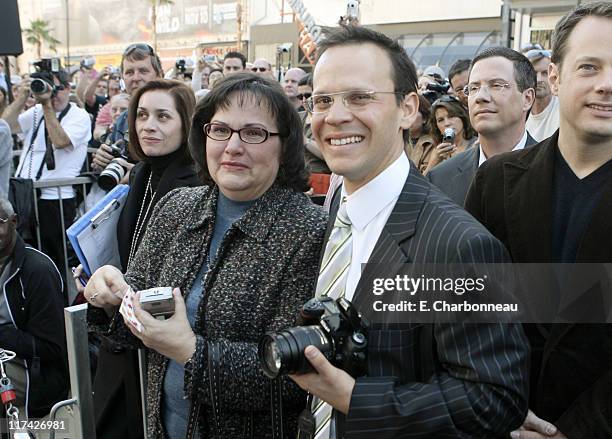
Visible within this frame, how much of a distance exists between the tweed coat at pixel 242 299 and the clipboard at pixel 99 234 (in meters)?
0.54

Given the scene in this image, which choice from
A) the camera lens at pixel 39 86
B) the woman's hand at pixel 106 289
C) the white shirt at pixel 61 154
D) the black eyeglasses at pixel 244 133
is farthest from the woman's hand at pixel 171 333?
the camera lens at pixel 39 86

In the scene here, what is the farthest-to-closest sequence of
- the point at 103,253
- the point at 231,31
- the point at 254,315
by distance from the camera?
the point at 231,31, the point at 103,253, the point at 254,315

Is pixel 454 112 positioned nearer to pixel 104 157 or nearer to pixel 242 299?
pixel 104 157

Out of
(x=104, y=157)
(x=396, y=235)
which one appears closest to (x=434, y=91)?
(x=104, y=157)

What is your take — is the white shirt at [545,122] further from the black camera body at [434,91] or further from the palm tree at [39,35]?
the palm tree at [39,35]

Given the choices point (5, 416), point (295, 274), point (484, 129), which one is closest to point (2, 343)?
point (5, 416)

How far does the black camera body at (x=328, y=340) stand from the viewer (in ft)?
4.53

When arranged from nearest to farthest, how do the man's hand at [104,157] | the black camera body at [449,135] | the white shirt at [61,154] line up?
the black camera body at [449,135], the man's hand at [104,157], the white shirt at [61,154]

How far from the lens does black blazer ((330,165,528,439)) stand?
53.4 inches

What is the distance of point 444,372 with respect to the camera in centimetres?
142

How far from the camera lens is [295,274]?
195 centimetres

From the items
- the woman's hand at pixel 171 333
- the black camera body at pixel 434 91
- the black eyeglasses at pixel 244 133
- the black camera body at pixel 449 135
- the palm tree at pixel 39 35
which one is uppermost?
the palm tree at pixel 39 35

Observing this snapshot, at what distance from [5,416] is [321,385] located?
2.26 meters

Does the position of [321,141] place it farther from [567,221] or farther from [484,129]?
[484,129]
